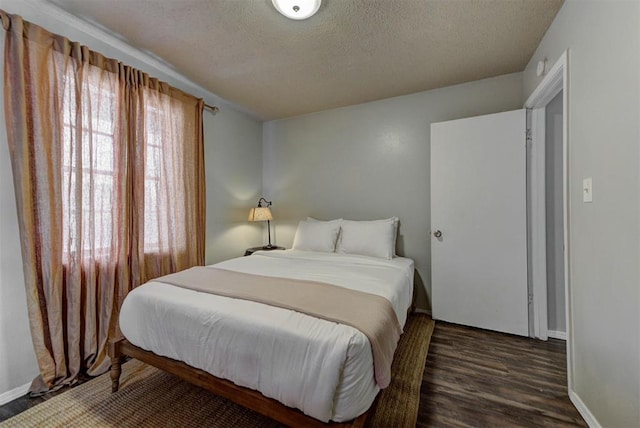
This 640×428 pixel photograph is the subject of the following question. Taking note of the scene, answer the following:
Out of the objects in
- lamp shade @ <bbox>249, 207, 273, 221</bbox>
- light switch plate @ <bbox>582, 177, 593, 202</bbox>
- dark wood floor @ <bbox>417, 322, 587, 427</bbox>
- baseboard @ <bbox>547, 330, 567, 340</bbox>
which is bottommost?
dark wood floor @ <bbox>417, 322, 587, 427</bbox>

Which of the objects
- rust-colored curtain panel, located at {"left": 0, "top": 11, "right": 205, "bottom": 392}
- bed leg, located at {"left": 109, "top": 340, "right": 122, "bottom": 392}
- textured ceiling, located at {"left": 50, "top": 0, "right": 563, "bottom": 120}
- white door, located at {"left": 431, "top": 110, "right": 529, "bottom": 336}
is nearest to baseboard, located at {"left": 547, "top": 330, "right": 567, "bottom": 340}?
white door, located at {"left": 431, "top": 110, "right": 529, "bottom": 336}

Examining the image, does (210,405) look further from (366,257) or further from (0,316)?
(366,257)

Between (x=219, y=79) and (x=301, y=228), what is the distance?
1.81 m

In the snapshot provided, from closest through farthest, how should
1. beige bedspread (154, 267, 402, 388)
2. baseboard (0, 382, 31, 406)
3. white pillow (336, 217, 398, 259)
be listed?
beige bedspread (154, 267, 402, 388)
baseboard (0, 382, 31, 406)
white pillow (336, 217, 398, 259)

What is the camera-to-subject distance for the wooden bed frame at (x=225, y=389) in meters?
1.11

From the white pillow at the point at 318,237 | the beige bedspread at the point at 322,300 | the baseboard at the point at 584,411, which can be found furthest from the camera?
the white pillow at the point at 318,237

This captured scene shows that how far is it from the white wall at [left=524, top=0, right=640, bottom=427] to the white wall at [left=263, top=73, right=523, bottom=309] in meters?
1.18

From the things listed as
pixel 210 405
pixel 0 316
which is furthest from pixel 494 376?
pixel 0 316

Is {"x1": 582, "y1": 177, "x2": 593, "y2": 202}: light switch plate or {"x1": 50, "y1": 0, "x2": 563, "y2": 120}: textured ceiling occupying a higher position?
{"x1": 50, "y1": 0, "x2": 563, "y2": 120}: textured ceiling

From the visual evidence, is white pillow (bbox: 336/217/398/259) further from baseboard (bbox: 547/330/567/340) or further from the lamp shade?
baseboard (bbox: 547/330/567/340)

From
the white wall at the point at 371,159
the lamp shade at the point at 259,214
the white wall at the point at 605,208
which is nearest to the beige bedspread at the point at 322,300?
the white wall at the point at 605,208

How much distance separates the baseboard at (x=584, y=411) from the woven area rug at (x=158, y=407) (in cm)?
82

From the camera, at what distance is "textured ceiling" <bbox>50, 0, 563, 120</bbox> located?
68.2 inches

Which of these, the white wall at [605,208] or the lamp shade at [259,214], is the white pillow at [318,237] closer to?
the lamp shade at [259,214]
